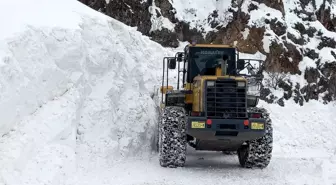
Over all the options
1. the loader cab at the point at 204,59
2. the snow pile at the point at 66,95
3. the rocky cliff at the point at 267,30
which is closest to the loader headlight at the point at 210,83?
the loader cab at the point at 204,59

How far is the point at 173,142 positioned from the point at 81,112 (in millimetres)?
2498

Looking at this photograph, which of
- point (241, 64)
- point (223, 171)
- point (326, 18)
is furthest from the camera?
point (326, 18)

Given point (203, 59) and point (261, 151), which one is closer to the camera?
point (261, 151)

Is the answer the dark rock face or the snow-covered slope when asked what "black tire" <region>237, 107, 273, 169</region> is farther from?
the dark rock face

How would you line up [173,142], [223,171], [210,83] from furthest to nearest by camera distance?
[223,171]
[173,142]
[210,83]

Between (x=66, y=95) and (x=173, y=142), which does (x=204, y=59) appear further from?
(x=66, y=95)

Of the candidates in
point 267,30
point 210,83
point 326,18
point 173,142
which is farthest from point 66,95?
point 326,18

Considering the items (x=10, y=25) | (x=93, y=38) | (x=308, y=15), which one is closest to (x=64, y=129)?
(x=10, y=25)

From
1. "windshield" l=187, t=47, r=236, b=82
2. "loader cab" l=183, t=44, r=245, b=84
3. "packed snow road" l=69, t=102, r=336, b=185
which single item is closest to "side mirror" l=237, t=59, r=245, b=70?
"loader cab" l=183, t=44, r=245, b=84

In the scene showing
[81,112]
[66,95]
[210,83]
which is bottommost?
[81,112]

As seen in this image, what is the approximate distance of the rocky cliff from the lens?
26.1 meters

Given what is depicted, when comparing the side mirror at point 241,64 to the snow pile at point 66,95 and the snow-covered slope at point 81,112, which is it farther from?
the snow pile at point 66,95

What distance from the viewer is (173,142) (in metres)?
10.5

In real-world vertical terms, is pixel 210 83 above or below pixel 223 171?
above
